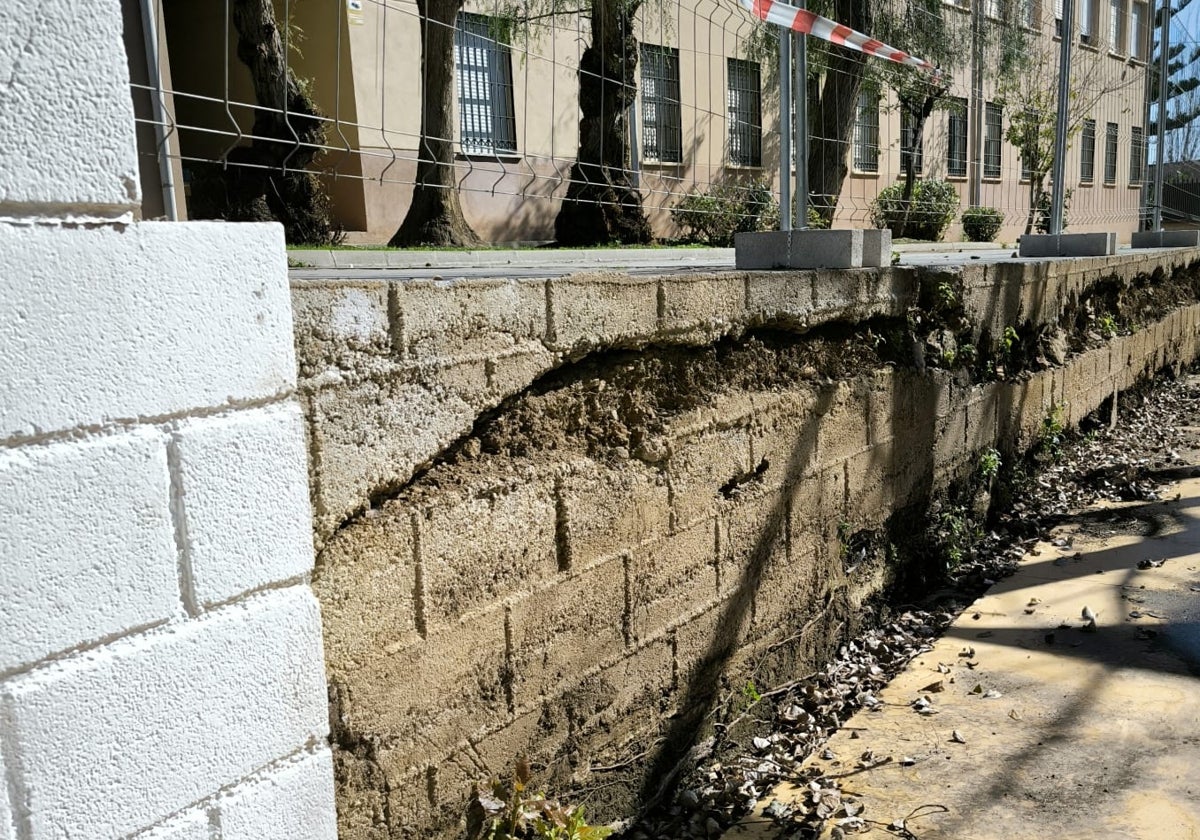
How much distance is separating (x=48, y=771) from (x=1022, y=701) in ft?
10.3

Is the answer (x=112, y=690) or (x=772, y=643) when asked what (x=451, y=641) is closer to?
(x=112, y=690)

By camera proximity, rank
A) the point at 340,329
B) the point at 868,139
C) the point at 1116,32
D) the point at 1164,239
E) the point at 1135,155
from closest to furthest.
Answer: the point at 340,329, the point at 1164,239, the point at 1135,155, the point at 868,139, the point at 1116,32

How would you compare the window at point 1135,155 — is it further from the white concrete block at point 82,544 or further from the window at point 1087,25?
the white concrete block at point 82,544

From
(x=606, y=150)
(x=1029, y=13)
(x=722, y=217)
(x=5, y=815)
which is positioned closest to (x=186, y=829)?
(x=5, y=815)

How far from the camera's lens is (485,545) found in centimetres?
243

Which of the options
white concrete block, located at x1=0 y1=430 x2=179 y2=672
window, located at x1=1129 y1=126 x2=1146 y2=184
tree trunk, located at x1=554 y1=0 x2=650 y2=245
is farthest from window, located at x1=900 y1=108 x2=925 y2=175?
white concrete block, located at x1=0 y1=430 x2=179 y2=672

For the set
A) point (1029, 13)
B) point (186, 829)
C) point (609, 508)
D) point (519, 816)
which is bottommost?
point (519, 816)

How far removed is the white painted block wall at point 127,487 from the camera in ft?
4.30

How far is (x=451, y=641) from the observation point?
2.36 m

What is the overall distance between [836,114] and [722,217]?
5586mm

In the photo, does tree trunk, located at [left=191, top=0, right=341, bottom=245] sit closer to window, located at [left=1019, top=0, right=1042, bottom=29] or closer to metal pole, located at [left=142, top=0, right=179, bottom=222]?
metal pole, located at [left=142, top=0, right=179, bottom=222]

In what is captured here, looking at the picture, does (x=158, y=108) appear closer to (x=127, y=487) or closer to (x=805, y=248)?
(x=127, y=487)

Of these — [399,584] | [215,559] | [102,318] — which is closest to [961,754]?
[399,584]

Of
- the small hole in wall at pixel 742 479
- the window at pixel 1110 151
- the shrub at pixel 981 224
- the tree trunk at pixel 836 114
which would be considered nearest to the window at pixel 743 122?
the tree trunk at pixel 836 114
